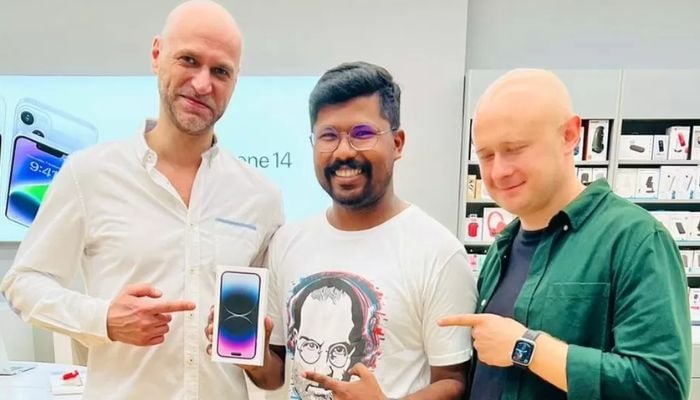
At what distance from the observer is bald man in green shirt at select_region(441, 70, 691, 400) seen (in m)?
0.81

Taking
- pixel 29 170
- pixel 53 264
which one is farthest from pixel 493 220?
pixel 29 170

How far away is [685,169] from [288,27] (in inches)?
116

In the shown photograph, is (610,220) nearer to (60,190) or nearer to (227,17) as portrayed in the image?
(227,17)

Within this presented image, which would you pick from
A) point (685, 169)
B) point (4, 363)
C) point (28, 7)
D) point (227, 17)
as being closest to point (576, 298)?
point (227, 17)

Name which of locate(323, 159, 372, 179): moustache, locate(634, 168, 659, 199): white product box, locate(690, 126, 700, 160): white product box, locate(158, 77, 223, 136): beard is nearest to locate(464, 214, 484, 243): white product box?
locate(634, 168, 659, 199): white product box

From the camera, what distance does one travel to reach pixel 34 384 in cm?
207

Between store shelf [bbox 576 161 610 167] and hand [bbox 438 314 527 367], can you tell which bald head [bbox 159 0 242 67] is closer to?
hand [bbox 438 314 527 367]

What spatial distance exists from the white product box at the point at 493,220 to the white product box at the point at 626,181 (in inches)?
30.3

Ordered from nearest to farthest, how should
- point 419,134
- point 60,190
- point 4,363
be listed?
1. point 60,190
2. point 4,363
3. point 419,134

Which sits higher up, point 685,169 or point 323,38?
point 323,38

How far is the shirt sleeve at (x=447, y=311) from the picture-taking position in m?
1.06

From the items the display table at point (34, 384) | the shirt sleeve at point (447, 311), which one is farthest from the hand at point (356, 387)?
the display table at point (34, 384)

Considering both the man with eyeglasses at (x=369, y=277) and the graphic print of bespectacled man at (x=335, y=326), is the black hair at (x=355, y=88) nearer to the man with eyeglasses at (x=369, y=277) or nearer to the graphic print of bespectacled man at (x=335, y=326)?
the man with eyeglasses at (x=369, y=277)

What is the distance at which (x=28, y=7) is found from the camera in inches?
136
